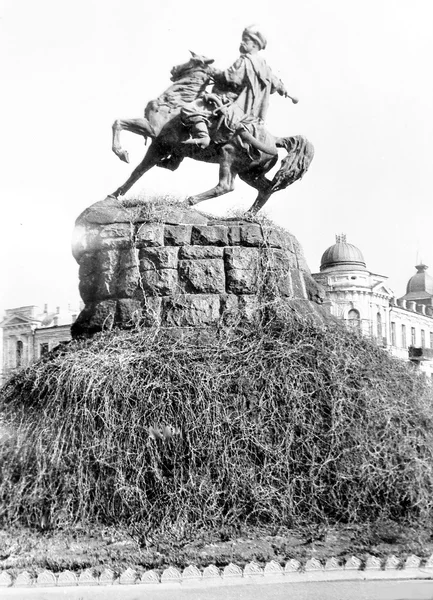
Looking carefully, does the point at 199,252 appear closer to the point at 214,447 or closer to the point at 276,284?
the point at 276,284

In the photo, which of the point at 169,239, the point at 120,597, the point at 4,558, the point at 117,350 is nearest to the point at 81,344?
the point at 117,350

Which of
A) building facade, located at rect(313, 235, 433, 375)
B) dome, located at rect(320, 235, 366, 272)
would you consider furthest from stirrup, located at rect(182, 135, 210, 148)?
dome, located at rect(320, 235, 366, 272)

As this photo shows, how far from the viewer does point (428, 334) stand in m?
61.5

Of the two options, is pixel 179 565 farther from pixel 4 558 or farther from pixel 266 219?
pixel 266 219

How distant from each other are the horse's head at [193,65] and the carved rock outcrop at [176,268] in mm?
1886

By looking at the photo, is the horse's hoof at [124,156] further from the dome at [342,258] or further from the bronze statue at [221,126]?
the dome at [342,258]

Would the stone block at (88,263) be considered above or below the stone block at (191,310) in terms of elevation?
above

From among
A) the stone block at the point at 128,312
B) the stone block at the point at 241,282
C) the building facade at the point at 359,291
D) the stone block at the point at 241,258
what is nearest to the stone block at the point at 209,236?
the stone block at the point at 241,258

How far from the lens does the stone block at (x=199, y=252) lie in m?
7.91

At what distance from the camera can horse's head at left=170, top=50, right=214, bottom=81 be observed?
9.15 meters

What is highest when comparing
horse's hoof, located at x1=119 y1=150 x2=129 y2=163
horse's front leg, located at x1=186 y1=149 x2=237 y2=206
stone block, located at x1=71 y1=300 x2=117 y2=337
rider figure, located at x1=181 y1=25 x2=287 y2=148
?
rider figure, located at x1=181 y1=25 x2=287 y2=148

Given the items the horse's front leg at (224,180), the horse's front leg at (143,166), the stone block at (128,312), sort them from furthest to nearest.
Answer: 1. the horse's front leg at (143,166)
2. the horse's front leg at (224,180)
3. the stone block at (128,312)

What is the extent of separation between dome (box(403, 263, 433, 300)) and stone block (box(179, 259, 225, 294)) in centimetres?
7759

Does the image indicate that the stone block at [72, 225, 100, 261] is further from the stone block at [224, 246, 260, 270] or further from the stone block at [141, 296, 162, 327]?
the stone block at [224, 246, 260, 270]
